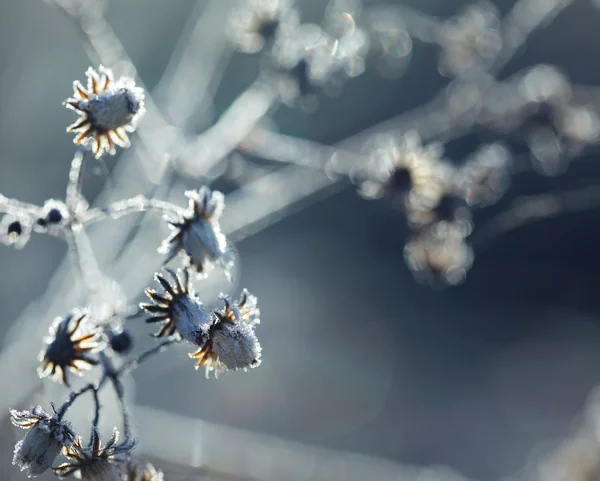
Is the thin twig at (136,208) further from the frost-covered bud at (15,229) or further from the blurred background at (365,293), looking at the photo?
the blurred background at (365,293)

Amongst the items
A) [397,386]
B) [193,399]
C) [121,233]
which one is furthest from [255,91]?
[397,386]

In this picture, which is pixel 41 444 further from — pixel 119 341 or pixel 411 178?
pixel 411 178

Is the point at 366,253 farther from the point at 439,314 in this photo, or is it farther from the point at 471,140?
the point at 471,140

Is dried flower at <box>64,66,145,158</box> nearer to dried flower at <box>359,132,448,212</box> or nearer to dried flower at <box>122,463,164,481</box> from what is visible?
dried flower at <box>122,463,164,481</box>

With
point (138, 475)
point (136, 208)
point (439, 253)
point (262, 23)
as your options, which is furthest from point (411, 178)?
point (138, 475)

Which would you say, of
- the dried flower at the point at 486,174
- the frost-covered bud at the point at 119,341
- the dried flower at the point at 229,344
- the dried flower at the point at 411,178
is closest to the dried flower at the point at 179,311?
the dried flower at the point at 229,344

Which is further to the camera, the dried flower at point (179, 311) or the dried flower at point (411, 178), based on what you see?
the dried flower at point (411, 178)
